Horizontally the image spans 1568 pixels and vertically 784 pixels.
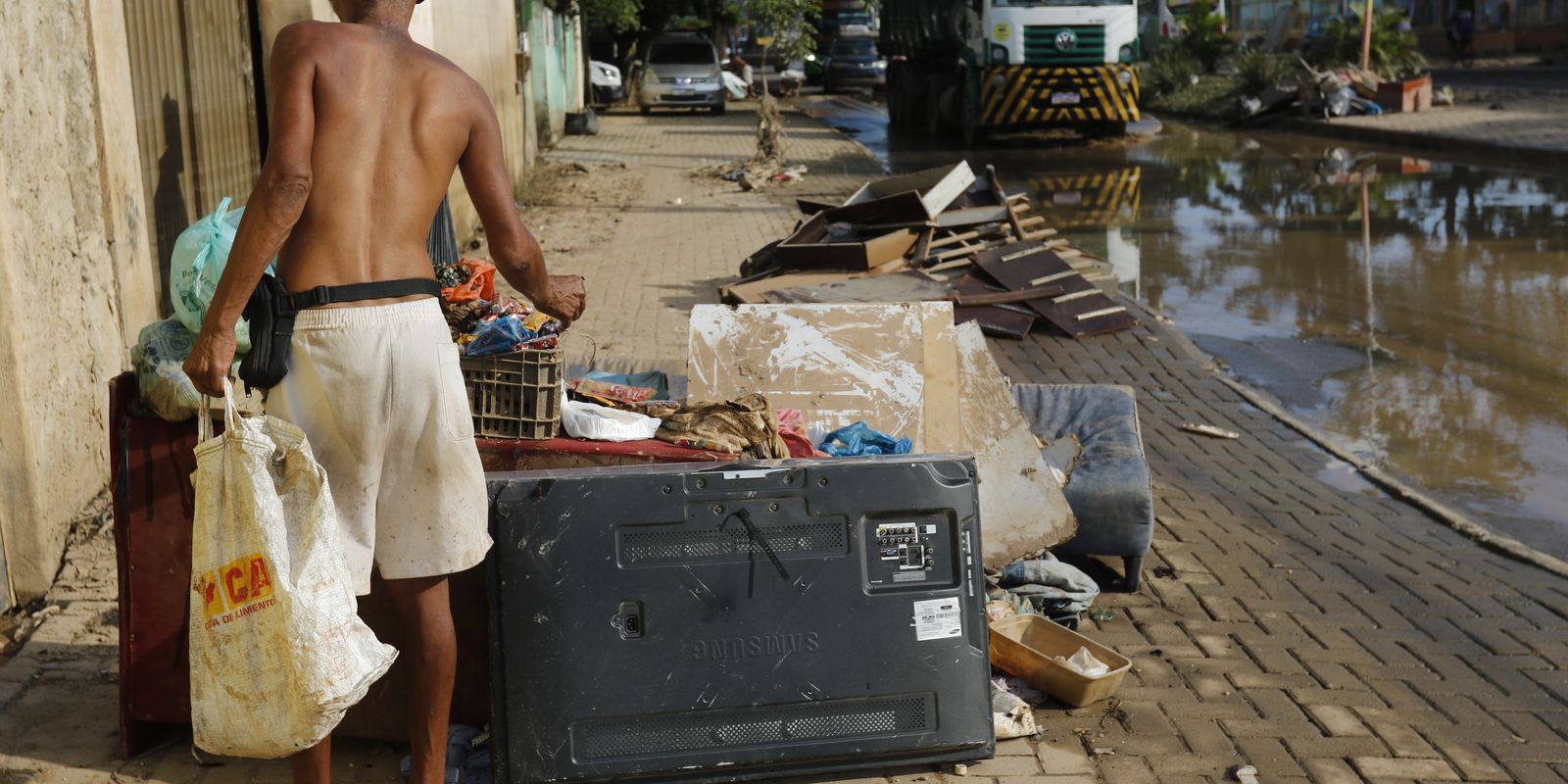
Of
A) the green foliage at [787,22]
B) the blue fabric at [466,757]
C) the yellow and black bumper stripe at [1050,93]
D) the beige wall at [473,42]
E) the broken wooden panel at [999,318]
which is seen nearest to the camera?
the blue fabric at [466,757]

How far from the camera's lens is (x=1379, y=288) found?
11141mm

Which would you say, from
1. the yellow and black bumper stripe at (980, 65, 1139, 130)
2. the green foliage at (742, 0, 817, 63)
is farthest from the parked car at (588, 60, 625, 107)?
the yellow and black bumper stripe at (980, 65, 1139, 130)

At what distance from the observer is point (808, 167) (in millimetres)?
20234

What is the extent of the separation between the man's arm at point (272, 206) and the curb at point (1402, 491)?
4.87m

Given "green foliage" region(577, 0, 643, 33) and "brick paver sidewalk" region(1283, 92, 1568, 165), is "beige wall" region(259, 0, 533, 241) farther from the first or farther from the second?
"brick paver sidewalk" region(1283, 92, 1568, 165)

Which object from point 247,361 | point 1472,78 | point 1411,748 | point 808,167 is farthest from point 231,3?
point 1472,78

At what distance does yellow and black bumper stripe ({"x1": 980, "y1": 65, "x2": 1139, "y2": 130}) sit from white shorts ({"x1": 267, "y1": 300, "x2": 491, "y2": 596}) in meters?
19.7

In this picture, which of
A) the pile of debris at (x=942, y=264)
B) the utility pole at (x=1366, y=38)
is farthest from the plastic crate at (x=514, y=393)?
the utility pole at (x=1366, y=38)

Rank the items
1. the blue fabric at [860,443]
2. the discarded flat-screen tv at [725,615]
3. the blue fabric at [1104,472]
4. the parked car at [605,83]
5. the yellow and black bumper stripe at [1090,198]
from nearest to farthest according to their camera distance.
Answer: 1. the discarded flat-screen tv at [725,615]
2. the blue fabric at [860,443]
3. the blue fabric at [1104,472]
4. the yellow and black bumper stripe at [1090,198]
5. the parked car at [605,83]

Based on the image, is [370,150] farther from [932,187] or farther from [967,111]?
[967,111]

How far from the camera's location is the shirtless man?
2922 mm

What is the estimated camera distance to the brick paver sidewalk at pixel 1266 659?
372 centimetres

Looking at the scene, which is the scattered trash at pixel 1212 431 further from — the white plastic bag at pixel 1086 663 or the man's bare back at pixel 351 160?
the man's bare back at pixel 351 160

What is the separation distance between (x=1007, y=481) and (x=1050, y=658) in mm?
813
